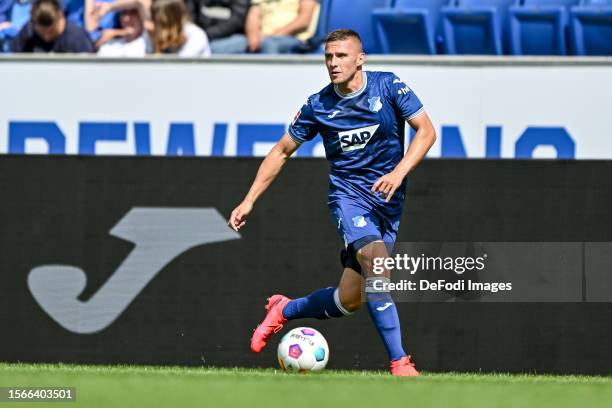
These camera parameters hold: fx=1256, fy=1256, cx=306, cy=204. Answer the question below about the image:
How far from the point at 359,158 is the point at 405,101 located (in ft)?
1.51

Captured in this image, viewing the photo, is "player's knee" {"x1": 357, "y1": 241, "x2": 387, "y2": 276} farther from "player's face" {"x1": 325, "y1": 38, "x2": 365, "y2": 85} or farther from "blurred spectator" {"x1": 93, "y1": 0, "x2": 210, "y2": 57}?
"blurred spectator" {"x1": 93, "y1": 0, "x2": 210, "y2": 57}

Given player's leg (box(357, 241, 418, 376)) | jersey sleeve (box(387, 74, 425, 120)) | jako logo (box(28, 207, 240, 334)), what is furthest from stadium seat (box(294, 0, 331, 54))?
player's leg (box(357, 241, 418, 376))

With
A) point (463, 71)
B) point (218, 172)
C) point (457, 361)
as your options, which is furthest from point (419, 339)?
point (463, 71)

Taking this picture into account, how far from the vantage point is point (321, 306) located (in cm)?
808

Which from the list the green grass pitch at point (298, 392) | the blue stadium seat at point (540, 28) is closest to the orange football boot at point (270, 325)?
the green grass pitch at point (298, 392)

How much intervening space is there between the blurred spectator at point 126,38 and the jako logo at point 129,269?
259cm

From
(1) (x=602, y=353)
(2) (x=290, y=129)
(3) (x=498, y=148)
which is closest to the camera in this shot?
(2) (x=290, y=129)

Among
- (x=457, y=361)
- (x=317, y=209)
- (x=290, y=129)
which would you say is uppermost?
(x=290, y=129)

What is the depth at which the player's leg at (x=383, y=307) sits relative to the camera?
760 centimetres

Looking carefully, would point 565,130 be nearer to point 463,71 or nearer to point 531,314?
point 463,71

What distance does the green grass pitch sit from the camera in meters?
5.23

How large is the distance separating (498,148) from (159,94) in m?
2.91

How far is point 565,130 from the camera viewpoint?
34.2 feet

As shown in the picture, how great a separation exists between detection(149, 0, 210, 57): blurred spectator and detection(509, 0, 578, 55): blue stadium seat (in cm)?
272
